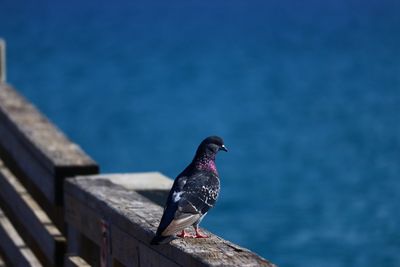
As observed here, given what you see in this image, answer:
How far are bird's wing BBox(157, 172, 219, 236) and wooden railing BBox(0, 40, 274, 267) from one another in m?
0.07

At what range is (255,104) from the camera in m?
59.8

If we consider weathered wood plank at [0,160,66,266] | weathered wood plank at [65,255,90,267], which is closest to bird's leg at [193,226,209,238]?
weathered wood plank at [65,255,90,267]

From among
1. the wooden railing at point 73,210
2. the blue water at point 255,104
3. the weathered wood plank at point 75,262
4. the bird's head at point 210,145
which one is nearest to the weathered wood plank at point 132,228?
the wooden railing at point 73,210

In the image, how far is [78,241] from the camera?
591 centimetres

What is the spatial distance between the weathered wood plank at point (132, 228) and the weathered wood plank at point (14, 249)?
→ 35 cm

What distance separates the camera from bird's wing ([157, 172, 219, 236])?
187 inches

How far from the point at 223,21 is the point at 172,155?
83076mm

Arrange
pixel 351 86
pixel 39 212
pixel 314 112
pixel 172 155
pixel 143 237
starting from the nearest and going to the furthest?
1. pixel 143 237
2. pixel 39 212
3. pixel 172 155
4. pixel 314 112
5. pixel 351 86

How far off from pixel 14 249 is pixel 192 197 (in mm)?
1820

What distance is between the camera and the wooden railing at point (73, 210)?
4.70 m

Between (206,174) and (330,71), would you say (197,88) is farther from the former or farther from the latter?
(206,174)

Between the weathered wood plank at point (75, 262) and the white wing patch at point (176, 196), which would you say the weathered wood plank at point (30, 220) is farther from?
the white wing patch at point (176, 196)

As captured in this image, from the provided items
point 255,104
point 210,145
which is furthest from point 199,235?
point 255,104

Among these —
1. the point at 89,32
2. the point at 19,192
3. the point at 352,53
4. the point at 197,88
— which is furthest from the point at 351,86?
the point at 19,192
